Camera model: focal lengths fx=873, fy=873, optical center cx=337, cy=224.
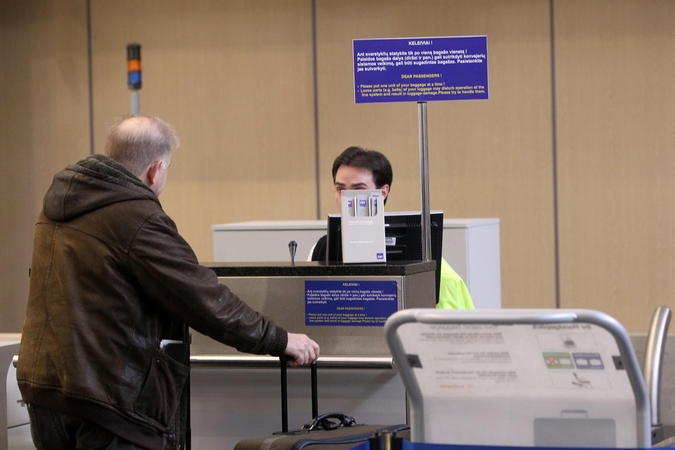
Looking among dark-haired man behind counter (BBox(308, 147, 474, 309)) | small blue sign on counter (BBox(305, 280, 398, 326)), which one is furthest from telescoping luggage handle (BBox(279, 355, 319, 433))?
dark-haired man behind counter (BBox(308, 147, 474, 309))

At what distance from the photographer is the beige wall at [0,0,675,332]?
571 centimetres

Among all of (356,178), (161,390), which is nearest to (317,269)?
(161,390)

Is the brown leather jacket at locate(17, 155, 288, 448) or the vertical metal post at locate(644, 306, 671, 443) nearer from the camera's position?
the vertical metal post at locate(644, 306, 671, 443)

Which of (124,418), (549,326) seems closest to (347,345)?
(124,418)

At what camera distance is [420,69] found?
2688 millimetres

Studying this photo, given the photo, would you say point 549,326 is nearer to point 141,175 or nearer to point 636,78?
point 141,175

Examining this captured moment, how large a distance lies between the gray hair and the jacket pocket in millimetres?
482

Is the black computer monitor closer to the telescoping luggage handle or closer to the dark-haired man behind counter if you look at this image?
the dark-haired man behind counter

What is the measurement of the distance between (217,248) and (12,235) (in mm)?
2623

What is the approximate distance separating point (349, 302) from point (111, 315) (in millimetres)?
723

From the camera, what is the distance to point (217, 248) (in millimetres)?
4605

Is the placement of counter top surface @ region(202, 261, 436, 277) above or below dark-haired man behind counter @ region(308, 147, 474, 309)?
below

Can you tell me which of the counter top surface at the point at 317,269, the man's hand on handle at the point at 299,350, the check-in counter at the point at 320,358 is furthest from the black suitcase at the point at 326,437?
the counter top surface at the point at 317,269

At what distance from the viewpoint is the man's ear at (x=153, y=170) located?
221 cm
